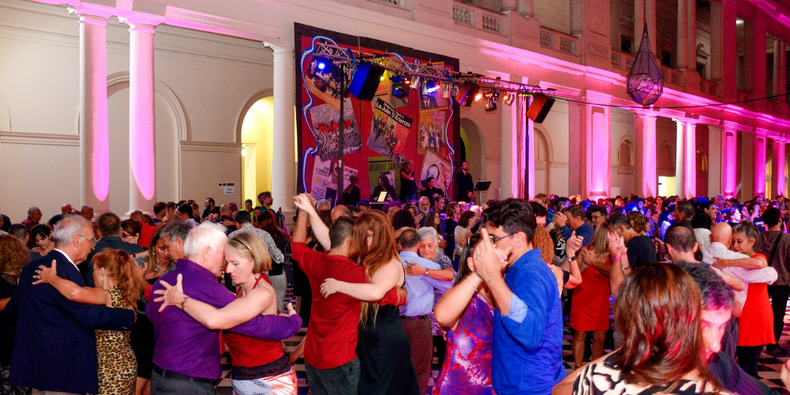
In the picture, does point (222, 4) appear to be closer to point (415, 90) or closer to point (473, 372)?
point (415, 90)

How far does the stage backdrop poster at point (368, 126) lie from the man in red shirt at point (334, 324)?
350 inches

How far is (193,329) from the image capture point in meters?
2.84

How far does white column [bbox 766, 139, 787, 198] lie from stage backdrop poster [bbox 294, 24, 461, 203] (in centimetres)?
2499

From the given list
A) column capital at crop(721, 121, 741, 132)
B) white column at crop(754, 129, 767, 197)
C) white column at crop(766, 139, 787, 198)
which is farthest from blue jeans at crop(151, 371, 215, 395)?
white column at crop(766, 139, 787, 198)

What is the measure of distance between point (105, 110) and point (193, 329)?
332 inches

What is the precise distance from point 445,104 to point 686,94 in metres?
14.1

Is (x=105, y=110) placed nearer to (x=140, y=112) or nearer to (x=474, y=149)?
(x=140, y=112)

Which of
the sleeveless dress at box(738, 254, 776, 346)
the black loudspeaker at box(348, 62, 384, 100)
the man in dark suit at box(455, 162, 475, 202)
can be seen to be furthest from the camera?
the man in dark suit at box(455, 162, 475, 202)

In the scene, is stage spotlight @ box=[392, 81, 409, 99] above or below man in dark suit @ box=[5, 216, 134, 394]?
above

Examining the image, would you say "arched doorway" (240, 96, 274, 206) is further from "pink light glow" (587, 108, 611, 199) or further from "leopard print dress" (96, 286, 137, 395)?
"leopard print dress" (96, 286, 137, 395)

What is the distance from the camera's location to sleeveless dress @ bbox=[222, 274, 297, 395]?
124 inches

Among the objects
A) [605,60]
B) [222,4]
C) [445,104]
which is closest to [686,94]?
[605,60]

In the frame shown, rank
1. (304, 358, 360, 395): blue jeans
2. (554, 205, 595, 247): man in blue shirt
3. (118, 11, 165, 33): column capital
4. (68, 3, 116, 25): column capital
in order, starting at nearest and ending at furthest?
(304, 358, 360, 395): blue jeans
(554, 205, 595, 247): man in blue shirt
(68, 3, 116, 25): column capital
(118, 11, 165, 33): column capital

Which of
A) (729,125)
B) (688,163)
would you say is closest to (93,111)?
(688,163)
